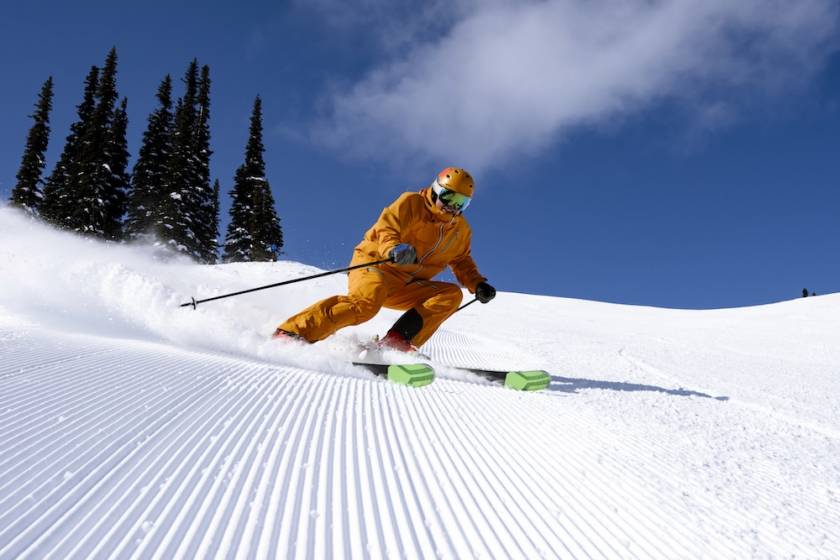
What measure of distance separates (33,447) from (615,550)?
1504 mm

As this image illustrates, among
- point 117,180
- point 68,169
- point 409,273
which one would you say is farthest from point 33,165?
point 409,273

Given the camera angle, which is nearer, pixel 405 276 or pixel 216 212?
pixel 405 276

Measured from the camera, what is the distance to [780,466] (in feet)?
6.25

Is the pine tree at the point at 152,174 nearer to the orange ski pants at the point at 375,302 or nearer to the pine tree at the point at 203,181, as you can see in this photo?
the pine tree at the point at 203,181

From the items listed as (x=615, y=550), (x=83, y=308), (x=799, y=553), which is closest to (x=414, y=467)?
(x=615, y=550)

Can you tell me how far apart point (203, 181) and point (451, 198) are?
29651mm

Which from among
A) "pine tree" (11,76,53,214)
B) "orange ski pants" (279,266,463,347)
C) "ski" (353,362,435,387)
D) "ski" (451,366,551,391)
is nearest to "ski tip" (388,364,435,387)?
A: "ski" (353,362,435,387)

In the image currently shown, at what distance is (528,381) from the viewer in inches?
129

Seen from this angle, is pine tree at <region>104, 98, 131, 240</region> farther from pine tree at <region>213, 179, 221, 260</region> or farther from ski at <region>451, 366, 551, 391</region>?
ski at <region>451, 366, 551, 391</region>

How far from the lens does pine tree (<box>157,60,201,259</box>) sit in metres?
27.5

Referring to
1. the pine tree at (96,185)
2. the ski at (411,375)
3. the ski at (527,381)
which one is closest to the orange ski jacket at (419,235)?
the ski at (411,375)

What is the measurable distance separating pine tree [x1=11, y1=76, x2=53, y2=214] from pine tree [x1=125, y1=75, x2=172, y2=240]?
6.78 m

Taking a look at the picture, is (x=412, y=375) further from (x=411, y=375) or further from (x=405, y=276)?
(x=405, y=276)

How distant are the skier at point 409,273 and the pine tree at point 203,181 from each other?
26.7m
